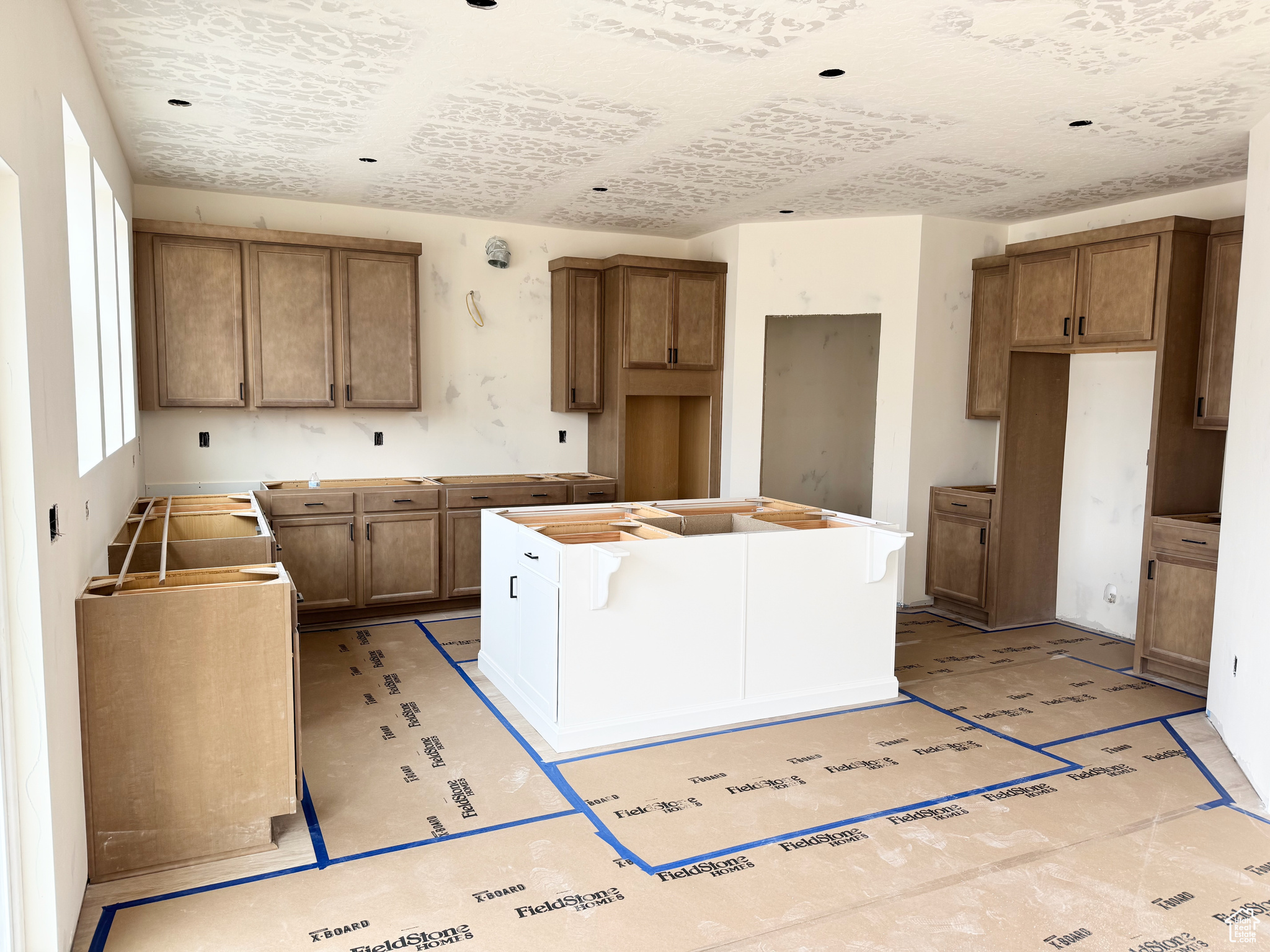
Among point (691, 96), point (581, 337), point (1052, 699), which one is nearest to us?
point (691, 96)

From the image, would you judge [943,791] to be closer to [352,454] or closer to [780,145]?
[780,145]

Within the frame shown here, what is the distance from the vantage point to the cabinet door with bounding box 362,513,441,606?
5.35 m

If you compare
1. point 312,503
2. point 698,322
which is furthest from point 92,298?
point 698,322

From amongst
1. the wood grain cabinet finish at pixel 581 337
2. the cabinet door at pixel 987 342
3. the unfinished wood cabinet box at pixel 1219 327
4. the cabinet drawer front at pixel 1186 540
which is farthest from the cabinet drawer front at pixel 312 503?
the unfinished wood cabinet box at pixel 1219 327

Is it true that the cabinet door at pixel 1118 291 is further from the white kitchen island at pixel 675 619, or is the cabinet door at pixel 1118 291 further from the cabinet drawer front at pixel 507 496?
the cabinet drawer front at pixel 507 496

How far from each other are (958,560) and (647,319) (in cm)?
267

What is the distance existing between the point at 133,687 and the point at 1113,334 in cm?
488

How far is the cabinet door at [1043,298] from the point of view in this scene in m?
4.96

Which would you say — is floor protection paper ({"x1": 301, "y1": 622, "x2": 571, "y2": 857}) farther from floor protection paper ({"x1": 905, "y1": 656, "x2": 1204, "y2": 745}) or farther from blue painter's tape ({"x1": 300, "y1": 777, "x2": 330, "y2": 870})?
floor protection paper ({"x1": 905, "y1": 656, "x2": 1204, "y2": 745})

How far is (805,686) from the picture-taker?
4023 millimetres

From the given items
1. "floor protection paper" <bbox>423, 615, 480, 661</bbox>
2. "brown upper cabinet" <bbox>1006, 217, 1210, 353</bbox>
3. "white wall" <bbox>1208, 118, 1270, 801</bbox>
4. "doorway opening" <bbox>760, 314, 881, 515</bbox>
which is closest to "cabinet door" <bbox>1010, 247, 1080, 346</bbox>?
"brown upper cabinet" <bbox>1006, 217, 1210, 353</bbox>

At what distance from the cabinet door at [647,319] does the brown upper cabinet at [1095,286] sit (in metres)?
2.24

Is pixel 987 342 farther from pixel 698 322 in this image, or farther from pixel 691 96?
pixel 691 96

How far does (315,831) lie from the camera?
9.37 feet
